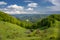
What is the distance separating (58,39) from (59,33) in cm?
119

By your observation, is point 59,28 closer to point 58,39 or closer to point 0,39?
point 58,39

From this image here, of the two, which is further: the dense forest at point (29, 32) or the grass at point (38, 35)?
the dense forest at point (29, 32)

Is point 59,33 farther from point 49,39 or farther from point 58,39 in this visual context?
point 49,39

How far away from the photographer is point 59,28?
21.8m

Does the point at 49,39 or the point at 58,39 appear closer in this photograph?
the point at 58,39

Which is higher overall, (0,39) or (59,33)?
(59,33)

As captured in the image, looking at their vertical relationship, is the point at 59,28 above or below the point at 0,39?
above

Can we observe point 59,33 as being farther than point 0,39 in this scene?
No

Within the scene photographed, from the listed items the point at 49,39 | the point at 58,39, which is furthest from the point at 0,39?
the point at 58,39

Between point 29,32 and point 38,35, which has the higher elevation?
point 38,35

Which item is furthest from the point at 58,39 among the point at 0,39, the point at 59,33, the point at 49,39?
the point at 0,39

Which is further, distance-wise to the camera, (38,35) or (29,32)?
(29,32)

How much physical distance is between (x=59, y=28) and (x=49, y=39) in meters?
8.09

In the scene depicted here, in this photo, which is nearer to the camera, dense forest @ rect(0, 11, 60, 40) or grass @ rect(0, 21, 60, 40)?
grass @ rect(0, 21, 60, 40)
